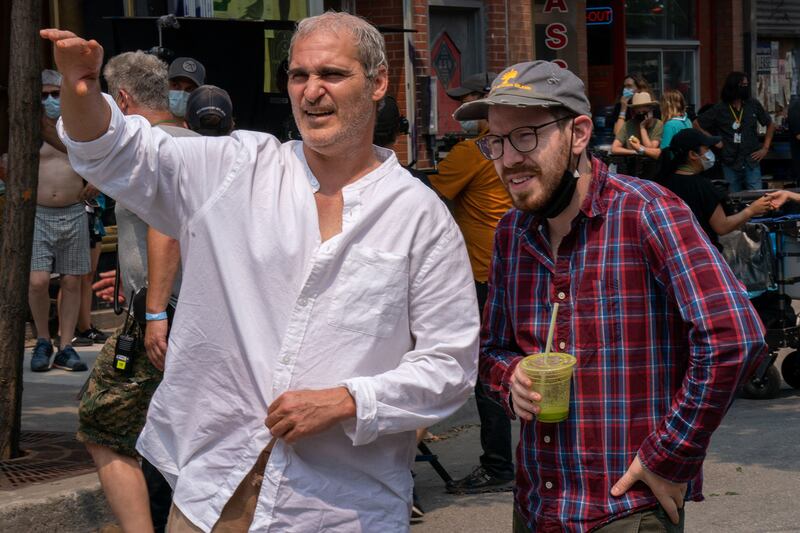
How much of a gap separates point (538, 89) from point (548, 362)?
2.13 feet

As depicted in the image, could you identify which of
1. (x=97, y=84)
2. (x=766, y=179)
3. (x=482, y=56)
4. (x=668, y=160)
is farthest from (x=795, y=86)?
(x=97, y=84)

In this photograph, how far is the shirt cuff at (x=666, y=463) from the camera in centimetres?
298

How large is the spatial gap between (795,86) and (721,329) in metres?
22.4

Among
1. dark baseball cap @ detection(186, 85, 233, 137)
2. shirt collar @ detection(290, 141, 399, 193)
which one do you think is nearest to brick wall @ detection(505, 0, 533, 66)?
dark baseball cap @ detection(186, 85, 233, 137)

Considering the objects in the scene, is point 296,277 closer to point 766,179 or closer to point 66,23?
point 66,23

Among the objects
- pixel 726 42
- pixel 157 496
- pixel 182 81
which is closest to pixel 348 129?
pixel 157 496

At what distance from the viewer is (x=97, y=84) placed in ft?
9.65

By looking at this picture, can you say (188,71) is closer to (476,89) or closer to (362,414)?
(476,89)

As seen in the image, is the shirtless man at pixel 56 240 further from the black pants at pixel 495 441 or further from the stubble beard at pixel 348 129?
the stubble beard at pixel 348 129

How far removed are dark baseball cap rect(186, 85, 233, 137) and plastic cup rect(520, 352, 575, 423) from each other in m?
3.36

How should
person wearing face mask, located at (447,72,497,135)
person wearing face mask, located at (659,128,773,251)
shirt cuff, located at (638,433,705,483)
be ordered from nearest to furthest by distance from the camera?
shirt cuff, located at (638,433,705,483) → person wearing face mask, located at (447,72,497,135) → person wearing face mask, located at (659,128,773,251)

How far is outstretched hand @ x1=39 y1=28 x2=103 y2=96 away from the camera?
9.42 ft

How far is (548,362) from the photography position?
309 centimetres

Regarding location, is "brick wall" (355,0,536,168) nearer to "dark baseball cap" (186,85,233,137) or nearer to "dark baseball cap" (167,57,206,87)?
"dark baseball cap" (167,57,206,87)
